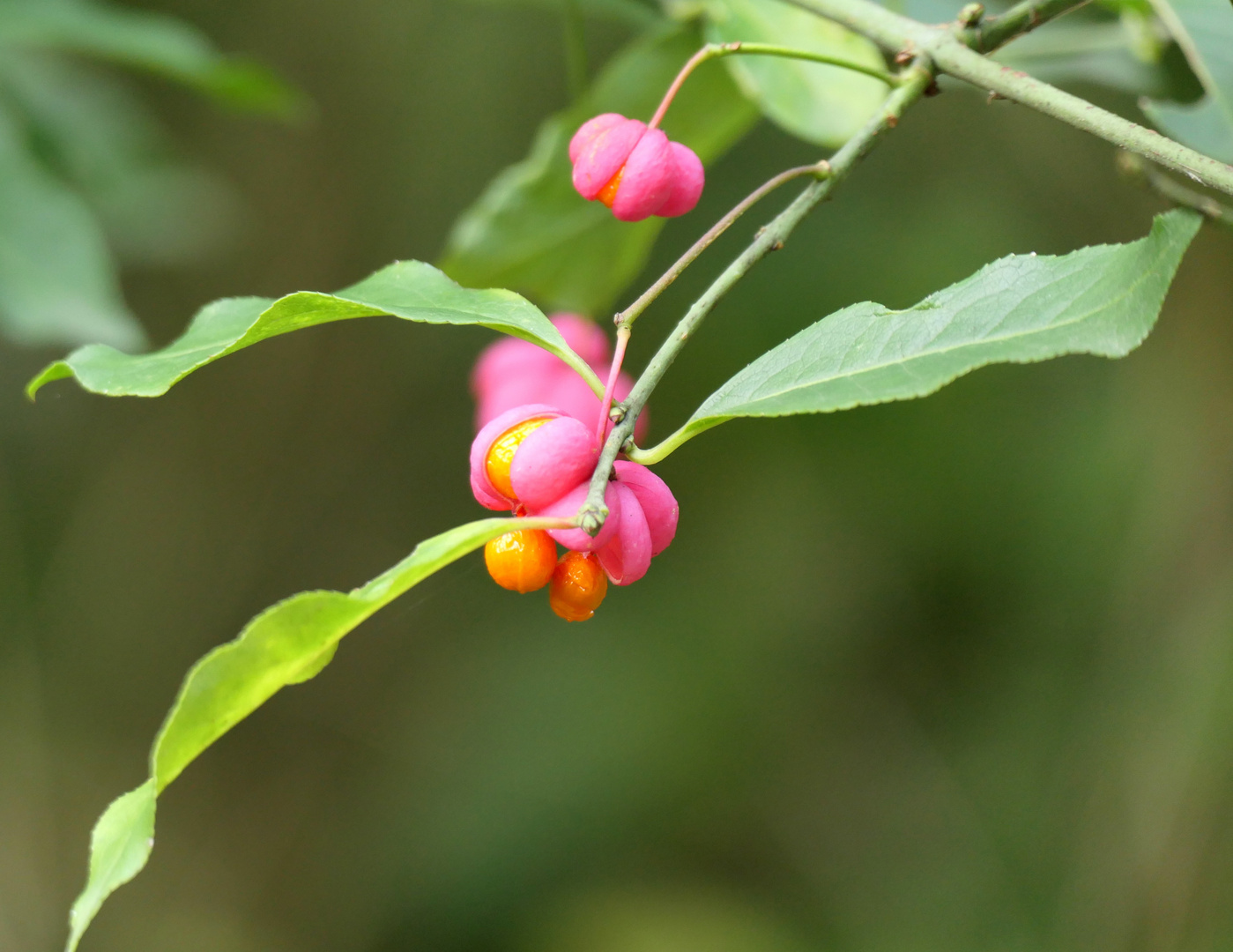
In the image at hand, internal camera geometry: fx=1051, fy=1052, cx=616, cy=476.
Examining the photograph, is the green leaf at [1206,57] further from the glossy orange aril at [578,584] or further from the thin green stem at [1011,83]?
the glossy orange aril at [578,584]

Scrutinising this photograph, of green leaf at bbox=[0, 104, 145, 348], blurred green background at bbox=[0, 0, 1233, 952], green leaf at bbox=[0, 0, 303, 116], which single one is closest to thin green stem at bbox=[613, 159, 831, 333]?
green leaf at bbox=[0, 104, 145, 348]

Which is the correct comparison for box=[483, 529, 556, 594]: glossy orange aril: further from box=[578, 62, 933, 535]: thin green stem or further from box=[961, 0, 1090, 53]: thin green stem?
box=[961, 0, 1090, 53]: thin green stem

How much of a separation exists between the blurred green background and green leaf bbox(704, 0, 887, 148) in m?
1.13

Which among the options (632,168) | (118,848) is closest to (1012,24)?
(632,168)

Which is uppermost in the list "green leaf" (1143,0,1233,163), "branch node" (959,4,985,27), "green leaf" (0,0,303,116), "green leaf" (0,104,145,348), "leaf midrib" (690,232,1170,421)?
"green leaf" (0,0,303,116)

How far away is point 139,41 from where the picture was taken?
1.21m

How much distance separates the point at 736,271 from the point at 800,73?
45cm

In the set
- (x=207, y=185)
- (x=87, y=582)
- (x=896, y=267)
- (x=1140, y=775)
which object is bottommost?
(x=1140, y=775)

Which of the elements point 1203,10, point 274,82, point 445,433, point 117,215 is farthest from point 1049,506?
point 117,215

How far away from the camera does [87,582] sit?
2.34 metres

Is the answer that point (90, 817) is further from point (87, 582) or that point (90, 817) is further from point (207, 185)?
point (207, 185)

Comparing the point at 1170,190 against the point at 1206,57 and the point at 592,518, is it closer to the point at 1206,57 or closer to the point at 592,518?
the point at 1206,57

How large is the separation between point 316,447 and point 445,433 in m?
0.32

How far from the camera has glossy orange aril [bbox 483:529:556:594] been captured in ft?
1.59
